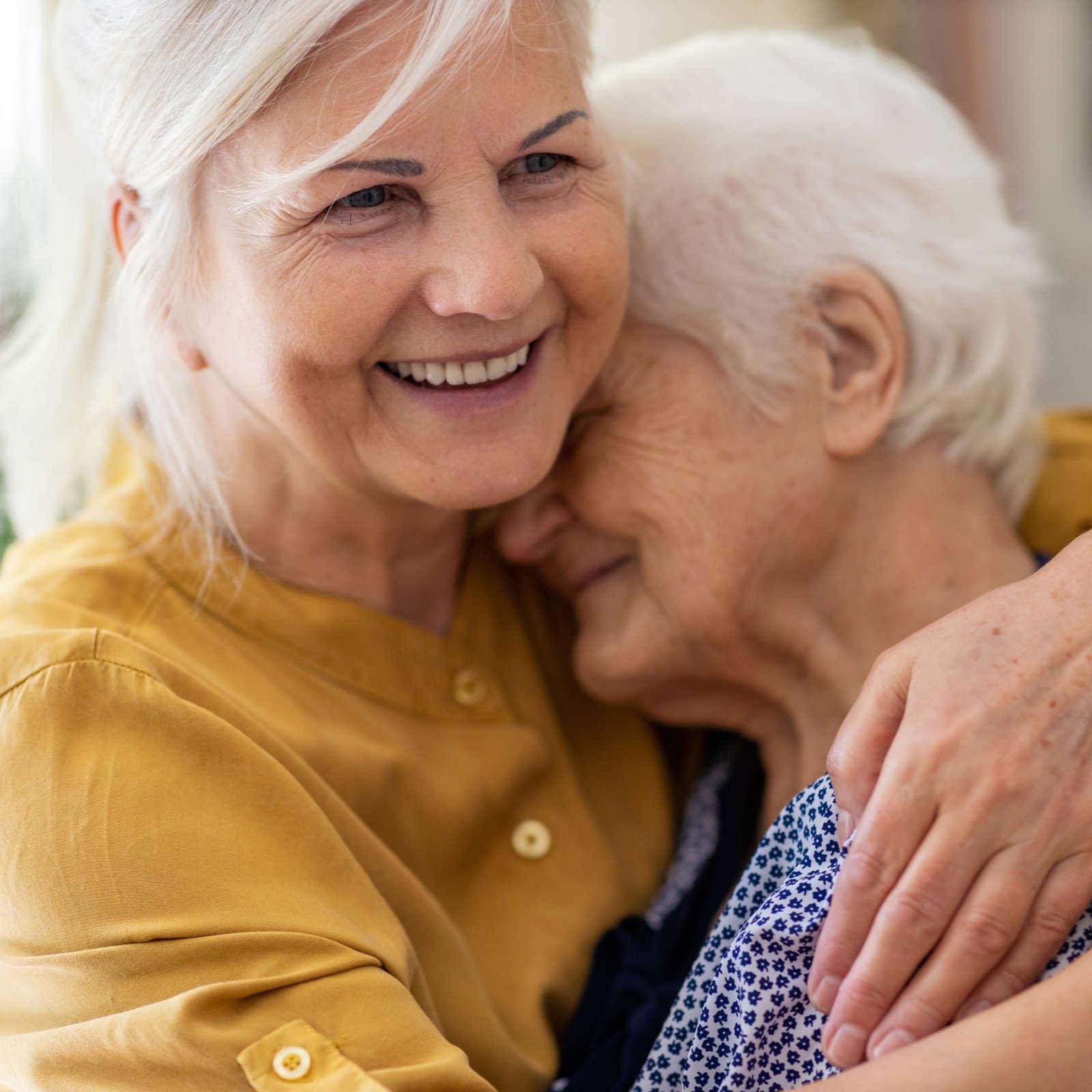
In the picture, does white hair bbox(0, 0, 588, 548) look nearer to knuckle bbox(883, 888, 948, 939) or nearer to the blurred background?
knuckle bbox(883, 888, 948, 939)

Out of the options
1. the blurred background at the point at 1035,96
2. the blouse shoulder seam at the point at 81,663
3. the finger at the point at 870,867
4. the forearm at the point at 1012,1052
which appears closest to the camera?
the forearm at the point at 1012,1052

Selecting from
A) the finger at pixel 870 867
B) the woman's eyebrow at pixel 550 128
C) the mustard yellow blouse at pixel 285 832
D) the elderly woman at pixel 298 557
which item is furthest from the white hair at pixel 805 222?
the finger at pixel 870 867

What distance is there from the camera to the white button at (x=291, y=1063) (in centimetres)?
117

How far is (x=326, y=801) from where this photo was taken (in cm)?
145

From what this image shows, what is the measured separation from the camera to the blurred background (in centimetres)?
532

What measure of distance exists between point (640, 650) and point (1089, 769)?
666mm

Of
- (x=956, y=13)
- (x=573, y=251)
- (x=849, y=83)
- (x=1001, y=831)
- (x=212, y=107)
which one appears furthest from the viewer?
(x=956, y=13)

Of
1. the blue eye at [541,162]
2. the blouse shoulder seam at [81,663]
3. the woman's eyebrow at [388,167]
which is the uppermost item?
the blue eye at [541,162]

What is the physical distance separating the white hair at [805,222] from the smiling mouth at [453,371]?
0.31 meters

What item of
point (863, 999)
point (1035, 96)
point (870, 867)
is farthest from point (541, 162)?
point (1035, 96)

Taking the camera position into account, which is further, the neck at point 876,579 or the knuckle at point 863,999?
the neck at point 876,579

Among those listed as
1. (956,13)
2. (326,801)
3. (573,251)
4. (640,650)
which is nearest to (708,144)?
(573,251)

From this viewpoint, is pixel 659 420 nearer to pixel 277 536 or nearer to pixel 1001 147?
pixel 277 536

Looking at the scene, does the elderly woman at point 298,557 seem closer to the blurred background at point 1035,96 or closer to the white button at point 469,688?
the white button at point 469,688
